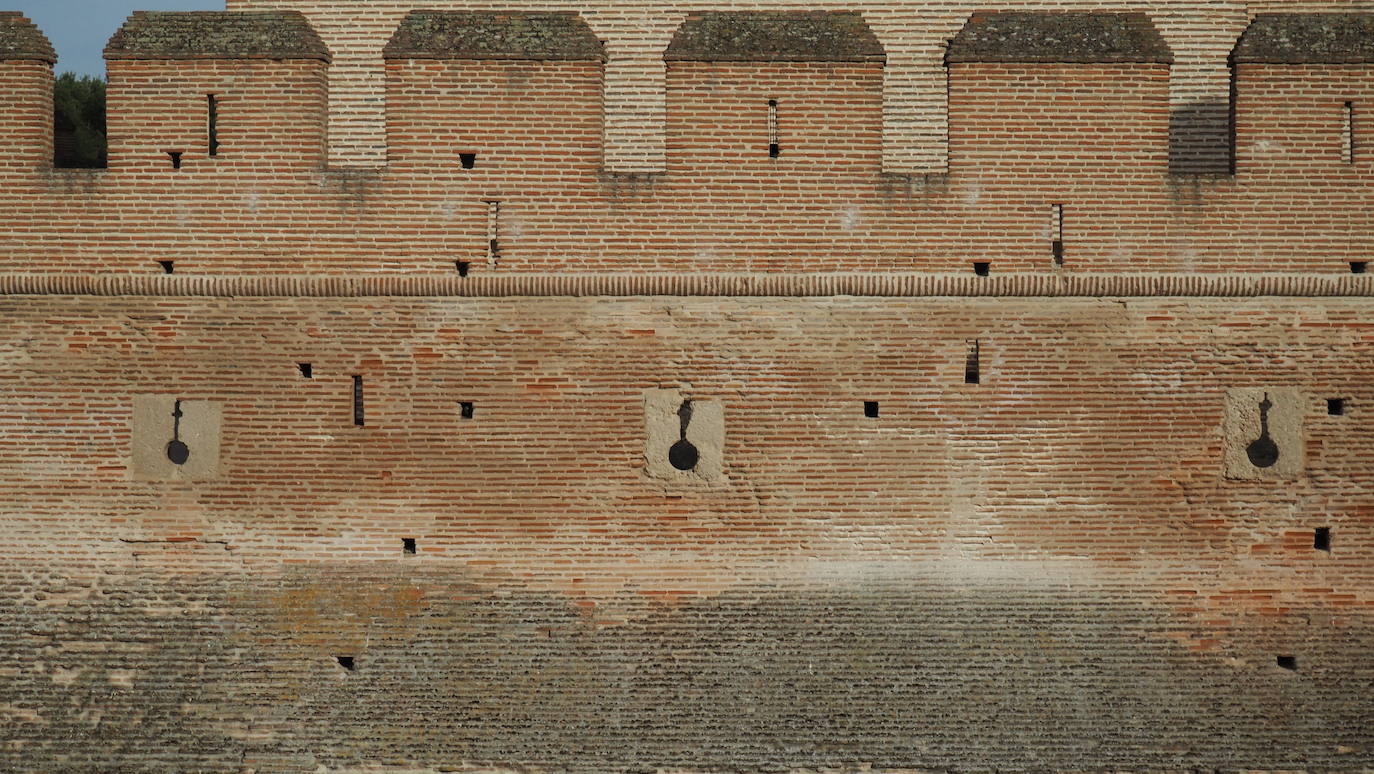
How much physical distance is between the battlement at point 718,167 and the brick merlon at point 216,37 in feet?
0.06

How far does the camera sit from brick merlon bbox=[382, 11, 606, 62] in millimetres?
9062

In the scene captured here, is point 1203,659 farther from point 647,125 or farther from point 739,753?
point 647,125

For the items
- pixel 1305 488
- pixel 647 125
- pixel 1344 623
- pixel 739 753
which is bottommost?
pixel 739 753

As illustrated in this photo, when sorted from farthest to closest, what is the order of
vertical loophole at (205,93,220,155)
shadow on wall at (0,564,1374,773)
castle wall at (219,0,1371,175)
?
castle wall at (219,0,1371,175) → vertical loophole at (205,93,220,155) → shadow on wall at (0,564,1374,773)

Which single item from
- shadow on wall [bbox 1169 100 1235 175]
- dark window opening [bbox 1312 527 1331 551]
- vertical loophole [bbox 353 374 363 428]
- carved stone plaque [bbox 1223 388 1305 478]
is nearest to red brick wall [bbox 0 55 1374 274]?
vertical loophole [bbox 353 374 363 428]

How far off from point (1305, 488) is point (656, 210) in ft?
13.4

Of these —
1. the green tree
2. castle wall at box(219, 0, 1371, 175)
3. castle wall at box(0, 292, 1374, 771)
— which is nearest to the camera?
castle wall at box(0, 292, 1374, 771)

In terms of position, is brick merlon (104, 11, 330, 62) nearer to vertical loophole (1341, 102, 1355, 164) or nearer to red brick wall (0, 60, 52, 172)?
red brick wall (0, 60, 52, 172)

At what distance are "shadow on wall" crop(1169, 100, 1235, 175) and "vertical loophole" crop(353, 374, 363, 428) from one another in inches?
217

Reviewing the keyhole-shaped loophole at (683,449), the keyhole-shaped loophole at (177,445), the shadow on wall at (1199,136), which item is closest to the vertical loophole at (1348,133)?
the shadow on wall at (1199,136)

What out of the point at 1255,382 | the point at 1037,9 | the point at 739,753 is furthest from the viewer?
the point at 1037,9

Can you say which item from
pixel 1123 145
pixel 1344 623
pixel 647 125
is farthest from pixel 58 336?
pixel 1344 623

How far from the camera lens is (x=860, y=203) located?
9.12 meters

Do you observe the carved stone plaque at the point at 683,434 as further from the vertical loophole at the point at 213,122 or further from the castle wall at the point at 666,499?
the vertical loophole at the point at 213,122
